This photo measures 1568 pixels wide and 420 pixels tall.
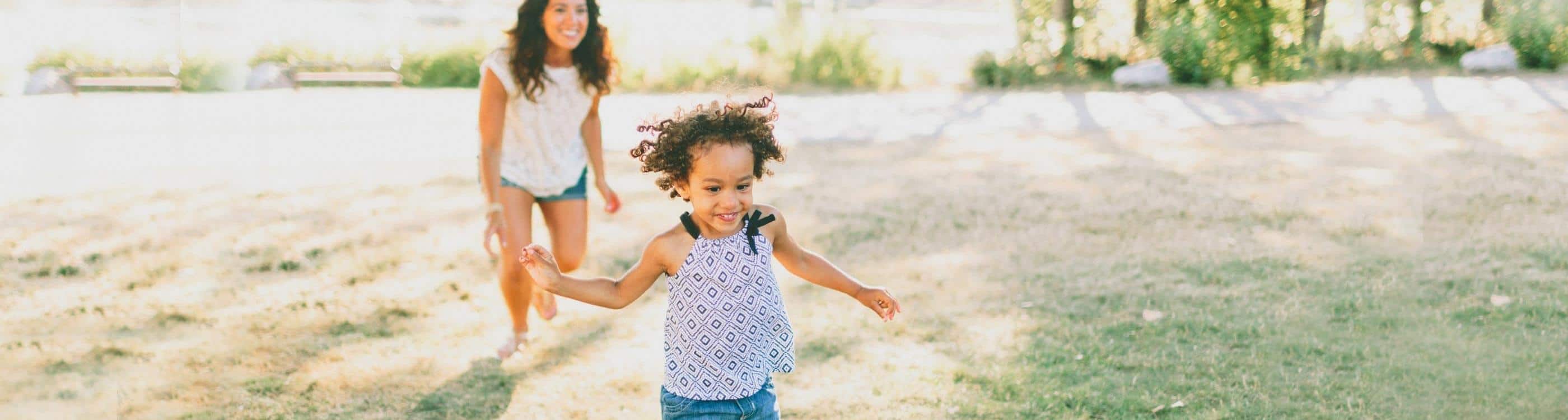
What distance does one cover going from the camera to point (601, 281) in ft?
9.46

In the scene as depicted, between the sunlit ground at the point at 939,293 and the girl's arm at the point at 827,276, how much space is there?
114 centimetres

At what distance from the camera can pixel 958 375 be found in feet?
14.6

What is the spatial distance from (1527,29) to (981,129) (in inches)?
272

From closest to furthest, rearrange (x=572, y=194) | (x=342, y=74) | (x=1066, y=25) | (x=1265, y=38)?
(x=572, y=194) → (x=1265, y=38) → (x=1066, y=25) → (x=342, y=74)

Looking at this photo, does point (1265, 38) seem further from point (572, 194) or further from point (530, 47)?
point (530, 47)

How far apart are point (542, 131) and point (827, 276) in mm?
1840

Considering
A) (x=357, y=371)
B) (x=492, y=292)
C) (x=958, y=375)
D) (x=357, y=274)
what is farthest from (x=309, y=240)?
(x=958, y=375)

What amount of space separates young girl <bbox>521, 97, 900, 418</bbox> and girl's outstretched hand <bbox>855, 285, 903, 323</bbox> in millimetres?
228

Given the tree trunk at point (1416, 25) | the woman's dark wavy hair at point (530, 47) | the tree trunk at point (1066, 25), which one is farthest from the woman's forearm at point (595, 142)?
the tree trunk at point (1416, 25)

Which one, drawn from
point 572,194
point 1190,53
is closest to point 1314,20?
point 1190,53

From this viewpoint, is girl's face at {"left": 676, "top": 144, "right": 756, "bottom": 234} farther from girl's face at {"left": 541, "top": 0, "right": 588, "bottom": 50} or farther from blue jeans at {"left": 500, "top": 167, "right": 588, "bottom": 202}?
blue jeans at {"left": 500, "top": 167, "right": 588, "bottom": 202}

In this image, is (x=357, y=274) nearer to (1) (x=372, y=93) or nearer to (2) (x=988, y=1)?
(1) (x=372, y=93)

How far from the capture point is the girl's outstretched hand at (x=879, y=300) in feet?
9.92

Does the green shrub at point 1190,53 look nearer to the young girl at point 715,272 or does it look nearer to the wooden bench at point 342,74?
the wooden bench at point 342,74
